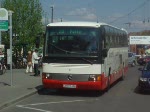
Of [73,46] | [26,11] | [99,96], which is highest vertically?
[26,11]

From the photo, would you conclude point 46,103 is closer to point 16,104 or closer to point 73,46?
point 16,104

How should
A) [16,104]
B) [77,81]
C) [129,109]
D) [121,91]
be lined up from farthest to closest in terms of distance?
[121,91], [77,81], [16,104], [129,109]

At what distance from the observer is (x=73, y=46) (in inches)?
667

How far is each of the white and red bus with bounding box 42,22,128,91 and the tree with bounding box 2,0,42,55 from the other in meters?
23.4

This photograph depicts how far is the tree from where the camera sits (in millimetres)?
40719

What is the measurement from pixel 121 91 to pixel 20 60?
891 inches

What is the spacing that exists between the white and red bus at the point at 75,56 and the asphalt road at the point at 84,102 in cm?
59

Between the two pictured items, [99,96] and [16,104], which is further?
[99,96]

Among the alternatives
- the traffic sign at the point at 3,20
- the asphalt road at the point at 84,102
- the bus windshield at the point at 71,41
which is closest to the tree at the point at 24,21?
the traffic sign at the point at 3,20

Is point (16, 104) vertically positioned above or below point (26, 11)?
below

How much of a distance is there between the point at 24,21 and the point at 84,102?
26.8 metres

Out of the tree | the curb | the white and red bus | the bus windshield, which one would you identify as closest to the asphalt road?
the curb

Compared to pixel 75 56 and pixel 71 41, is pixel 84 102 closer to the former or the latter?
pixel 75 56

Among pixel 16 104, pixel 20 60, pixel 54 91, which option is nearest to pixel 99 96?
pixel 54 91
